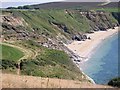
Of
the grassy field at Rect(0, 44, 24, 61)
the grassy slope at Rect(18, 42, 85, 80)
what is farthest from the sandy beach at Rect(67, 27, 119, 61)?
the grassy field at Rect(0, 44, 24, 61)

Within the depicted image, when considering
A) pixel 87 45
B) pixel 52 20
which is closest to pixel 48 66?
pixel 87 45

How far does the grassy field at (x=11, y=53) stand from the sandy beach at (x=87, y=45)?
26.9m

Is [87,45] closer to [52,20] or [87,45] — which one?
[87,45]

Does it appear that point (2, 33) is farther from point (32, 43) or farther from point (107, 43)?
point (107, 43)

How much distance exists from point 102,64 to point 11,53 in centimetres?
2841

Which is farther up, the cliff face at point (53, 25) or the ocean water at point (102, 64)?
the cliff face at point (53, 25)

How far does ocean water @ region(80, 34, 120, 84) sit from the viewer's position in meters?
62.1

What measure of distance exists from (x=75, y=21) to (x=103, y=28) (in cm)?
1391

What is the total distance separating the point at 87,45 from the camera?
96562 millimetres

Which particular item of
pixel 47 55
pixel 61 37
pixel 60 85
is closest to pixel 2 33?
pixel 47 55

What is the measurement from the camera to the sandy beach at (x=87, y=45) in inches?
3296

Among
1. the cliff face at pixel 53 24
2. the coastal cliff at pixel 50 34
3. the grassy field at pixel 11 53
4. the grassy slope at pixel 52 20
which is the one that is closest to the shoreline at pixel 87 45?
the coastal cliff at pixel 50 34

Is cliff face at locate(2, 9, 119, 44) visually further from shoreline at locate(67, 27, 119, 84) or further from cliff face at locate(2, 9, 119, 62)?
shoreline at locate(67, 27, 119, 84)

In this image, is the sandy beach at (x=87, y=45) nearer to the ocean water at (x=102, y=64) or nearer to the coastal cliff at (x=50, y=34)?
the ocean water at (x=102, y=64)
